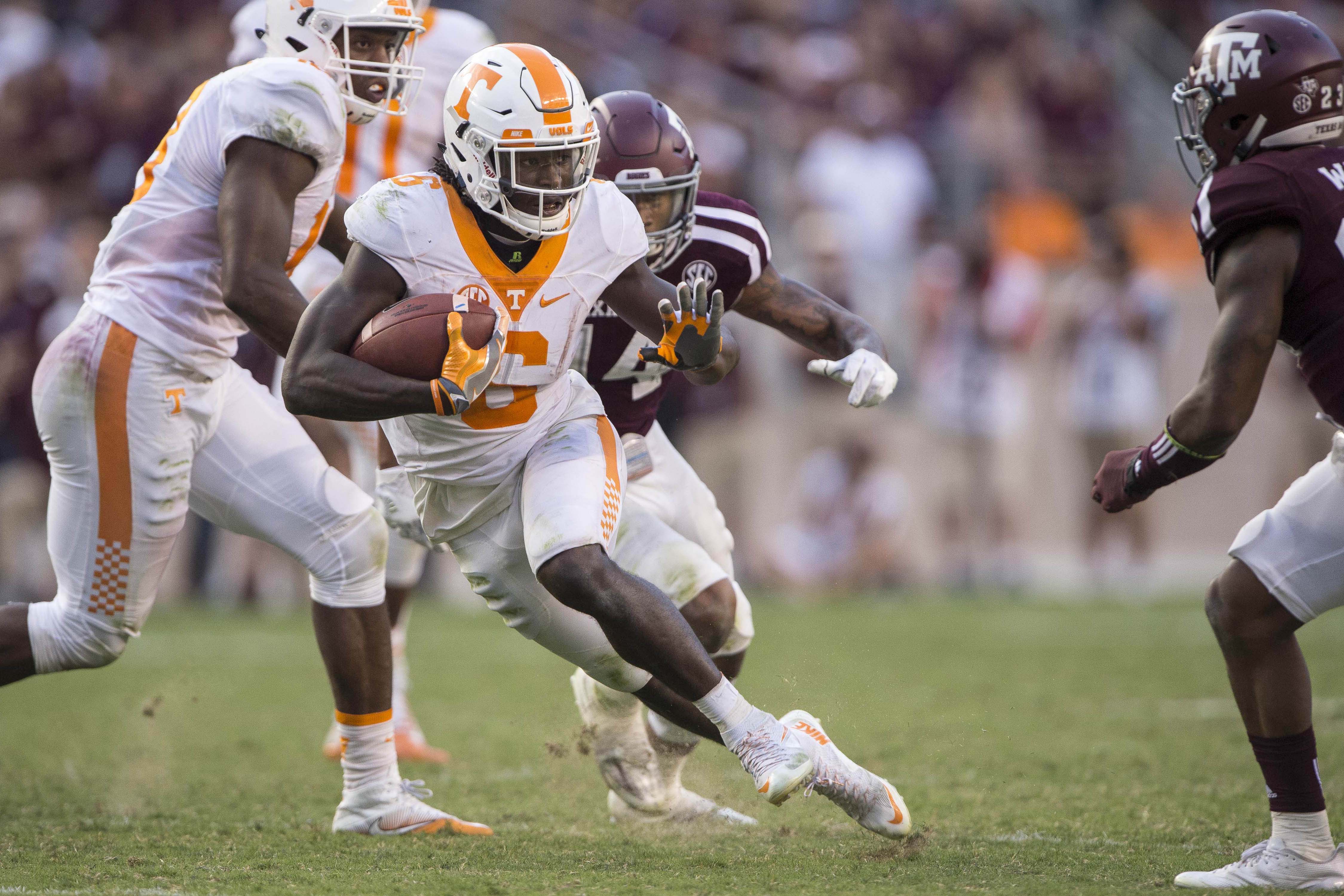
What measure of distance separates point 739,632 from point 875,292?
6322 millimetres

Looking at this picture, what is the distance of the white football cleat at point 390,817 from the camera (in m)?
3.94

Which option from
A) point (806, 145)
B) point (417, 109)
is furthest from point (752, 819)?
point (806, 145)

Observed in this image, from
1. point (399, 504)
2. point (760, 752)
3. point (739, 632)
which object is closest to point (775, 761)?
point (760, 752)

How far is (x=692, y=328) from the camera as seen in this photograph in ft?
11.4

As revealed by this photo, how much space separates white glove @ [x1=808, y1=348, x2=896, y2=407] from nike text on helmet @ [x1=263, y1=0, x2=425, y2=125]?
1.45 metres

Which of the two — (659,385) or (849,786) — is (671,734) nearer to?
(849,786)

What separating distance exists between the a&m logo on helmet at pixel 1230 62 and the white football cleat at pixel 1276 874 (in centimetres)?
168

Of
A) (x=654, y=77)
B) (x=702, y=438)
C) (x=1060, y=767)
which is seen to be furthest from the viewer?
(x=654, y=77)

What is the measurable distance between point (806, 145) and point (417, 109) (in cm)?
559

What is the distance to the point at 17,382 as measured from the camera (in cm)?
916

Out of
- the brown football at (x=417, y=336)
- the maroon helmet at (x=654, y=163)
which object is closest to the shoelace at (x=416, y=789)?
the brown football at (x=417, y=336)

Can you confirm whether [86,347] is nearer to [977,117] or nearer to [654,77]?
[654,77]

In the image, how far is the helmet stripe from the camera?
3.47 metres

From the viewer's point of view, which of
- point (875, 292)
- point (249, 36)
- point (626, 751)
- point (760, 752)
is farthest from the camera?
point (875, 292)
